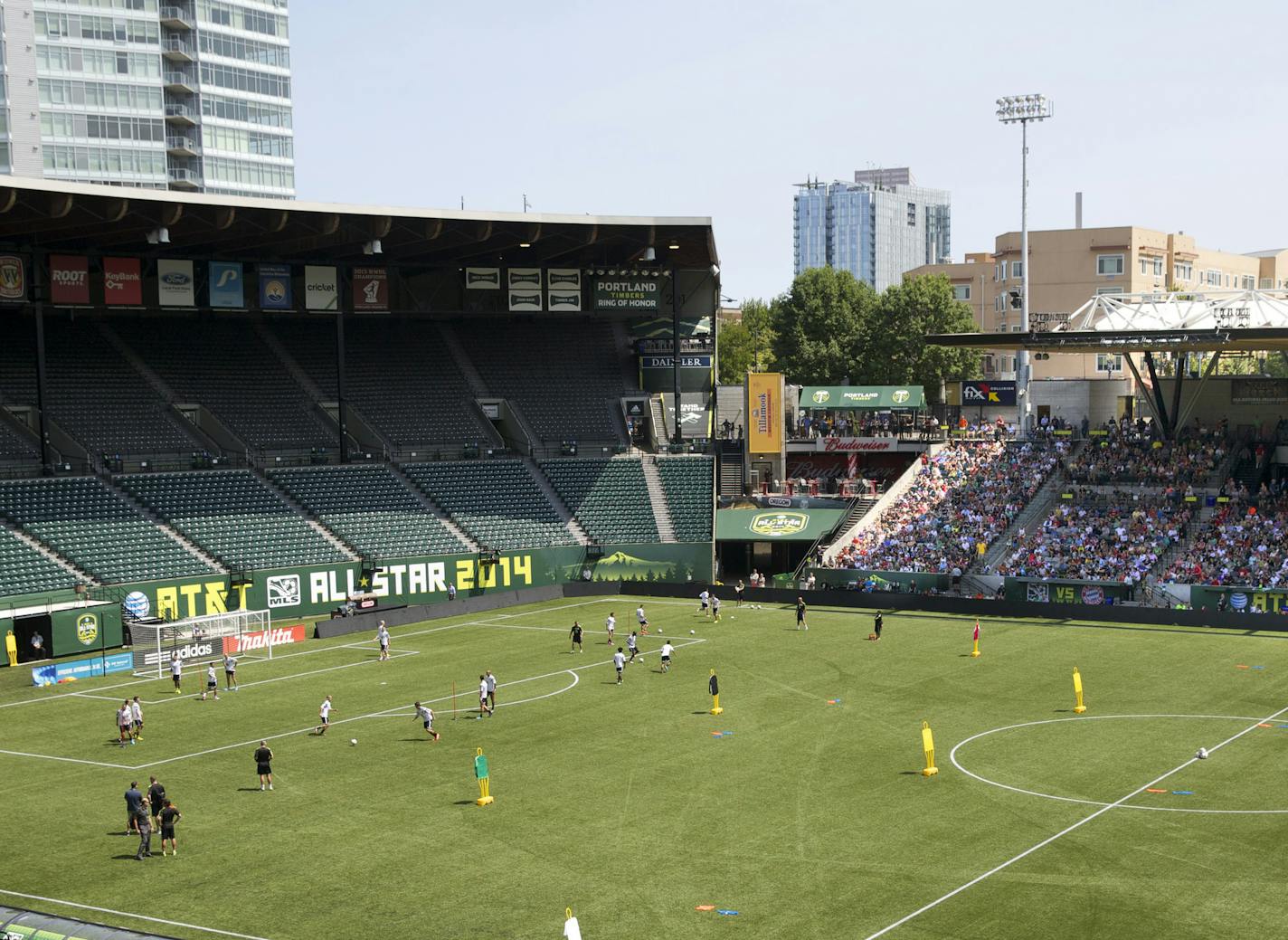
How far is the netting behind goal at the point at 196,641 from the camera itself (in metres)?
53.5

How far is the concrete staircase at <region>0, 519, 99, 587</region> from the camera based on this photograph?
58.8 metres

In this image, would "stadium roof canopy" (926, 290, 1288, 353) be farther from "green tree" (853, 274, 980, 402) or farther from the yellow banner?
"green tree" (853, 274, 980, 402)

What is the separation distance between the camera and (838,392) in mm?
93562

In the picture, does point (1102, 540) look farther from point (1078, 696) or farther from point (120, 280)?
point (120, 280)

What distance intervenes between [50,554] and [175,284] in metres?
18.6

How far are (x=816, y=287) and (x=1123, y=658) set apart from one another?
78.9 meters

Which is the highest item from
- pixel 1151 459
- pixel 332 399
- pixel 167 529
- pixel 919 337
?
pixel 919 337

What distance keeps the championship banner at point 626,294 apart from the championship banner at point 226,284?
831 inches

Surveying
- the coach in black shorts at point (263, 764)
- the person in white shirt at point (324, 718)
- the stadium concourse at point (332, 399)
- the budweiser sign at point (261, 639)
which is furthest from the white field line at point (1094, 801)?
the stadium concourse at point (332, 399)

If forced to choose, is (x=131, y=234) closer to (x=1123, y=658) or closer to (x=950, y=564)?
(x=950, y=564)

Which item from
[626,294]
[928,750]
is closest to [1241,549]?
[928,750]

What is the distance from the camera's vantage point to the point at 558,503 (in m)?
78.4

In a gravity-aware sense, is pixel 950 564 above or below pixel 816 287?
below

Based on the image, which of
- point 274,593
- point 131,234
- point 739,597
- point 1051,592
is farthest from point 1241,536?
point 131,234
